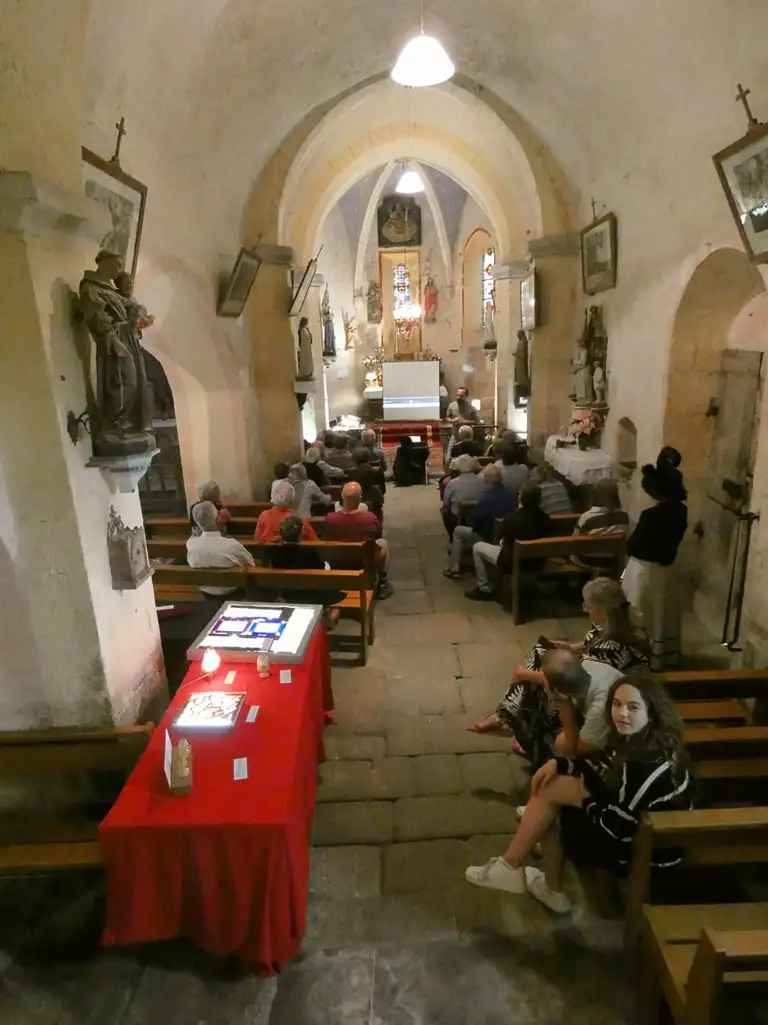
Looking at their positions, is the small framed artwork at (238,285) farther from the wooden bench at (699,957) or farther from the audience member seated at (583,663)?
the wooden bench at (699,957)

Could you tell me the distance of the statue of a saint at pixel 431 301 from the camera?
59.1 feet

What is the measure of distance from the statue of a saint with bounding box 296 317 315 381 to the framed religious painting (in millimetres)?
4451

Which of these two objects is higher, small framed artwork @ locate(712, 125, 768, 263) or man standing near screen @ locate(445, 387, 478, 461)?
small framed artwork @ locate(712, 125, 768, 263)

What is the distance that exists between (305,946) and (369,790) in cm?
102

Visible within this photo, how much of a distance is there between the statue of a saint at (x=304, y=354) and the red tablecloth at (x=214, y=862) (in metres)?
6.89

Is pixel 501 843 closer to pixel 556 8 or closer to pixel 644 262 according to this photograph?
pixel 644 262

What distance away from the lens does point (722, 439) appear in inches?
218

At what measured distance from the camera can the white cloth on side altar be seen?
719 centimetres

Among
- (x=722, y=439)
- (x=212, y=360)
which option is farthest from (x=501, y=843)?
(x=212, y=360)

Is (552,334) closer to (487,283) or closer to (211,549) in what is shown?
(211,549)

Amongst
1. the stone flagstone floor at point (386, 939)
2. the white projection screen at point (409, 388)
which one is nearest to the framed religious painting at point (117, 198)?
the stone flagstone floor at point (386, 939)

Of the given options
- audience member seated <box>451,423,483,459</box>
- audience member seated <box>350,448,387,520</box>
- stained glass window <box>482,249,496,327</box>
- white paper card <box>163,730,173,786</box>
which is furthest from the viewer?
stained glass window <box>482,249,496,327</box>

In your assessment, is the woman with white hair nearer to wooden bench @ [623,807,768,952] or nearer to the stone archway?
the stone archway

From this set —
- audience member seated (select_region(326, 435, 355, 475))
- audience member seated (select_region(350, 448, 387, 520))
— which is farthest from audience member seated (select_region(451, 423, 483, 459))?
audience member seated (select_region(350, 448, 387, 520))
